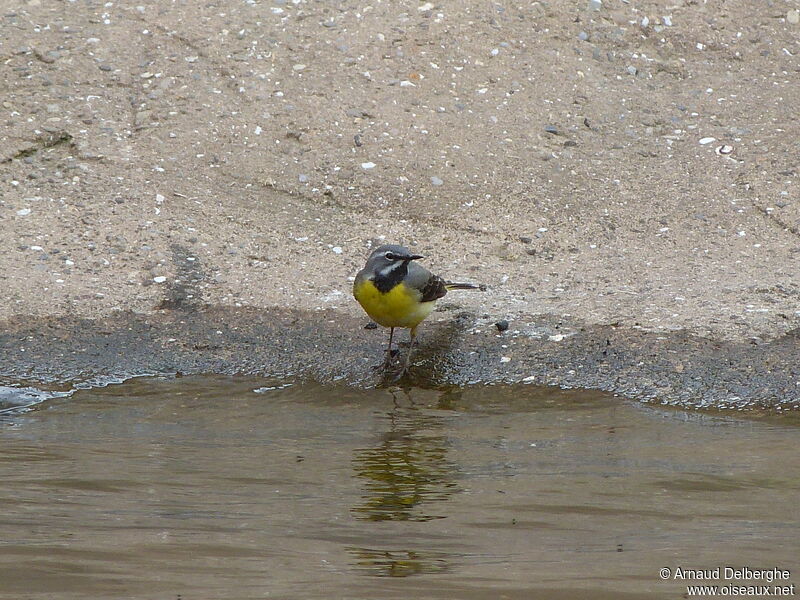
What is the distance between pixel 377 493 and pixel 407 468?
1.28 feet

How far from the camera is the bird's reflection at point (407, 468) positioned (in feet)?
17.3

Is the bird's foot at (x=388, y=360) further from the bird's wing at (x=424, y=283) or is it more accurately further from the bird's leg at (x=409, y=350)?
the bird's wing at (x=424, y=283)

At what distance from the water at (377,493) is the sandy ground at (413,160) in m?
0.81

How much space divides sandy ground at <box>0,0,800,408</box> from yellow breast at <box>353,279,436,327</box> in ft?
1.92

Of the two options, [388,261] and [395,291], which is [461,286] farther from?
[395,291]

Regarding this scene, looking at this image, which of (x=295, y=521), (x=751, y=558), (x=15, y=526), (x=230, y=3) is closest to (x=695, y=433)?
(x=751, y=558)

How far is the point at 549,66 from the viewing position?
10.8 metres

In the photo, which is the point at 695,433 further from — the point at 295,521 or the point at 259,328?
the point at 259,328

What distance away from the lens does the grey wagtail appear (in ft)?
22.7

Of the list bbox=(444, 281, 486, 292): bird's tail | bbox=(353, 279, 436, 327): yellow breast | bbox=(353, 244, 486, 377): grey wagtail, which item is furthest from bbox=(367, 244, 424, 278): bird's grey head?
bbox=(444, 281, 486, 292): bird's tail

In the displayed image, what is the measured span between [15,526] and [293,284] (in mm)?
3647

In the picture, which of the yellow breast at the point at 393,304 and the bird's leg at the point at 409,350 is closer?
the yellow breast at the point at 393,304

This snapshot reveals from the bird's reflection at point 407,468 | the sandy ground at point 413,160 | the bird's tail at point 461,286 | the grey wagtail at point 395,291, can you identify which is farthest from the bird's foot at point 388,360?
the bird's tail at point 461,286

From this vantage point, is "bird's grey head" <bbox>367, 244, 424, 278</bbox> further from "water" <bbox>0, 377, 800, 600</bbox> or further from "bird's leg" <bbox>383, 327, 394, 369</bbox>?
"water" <bbox>0, 377, 800, 600</bbox>
